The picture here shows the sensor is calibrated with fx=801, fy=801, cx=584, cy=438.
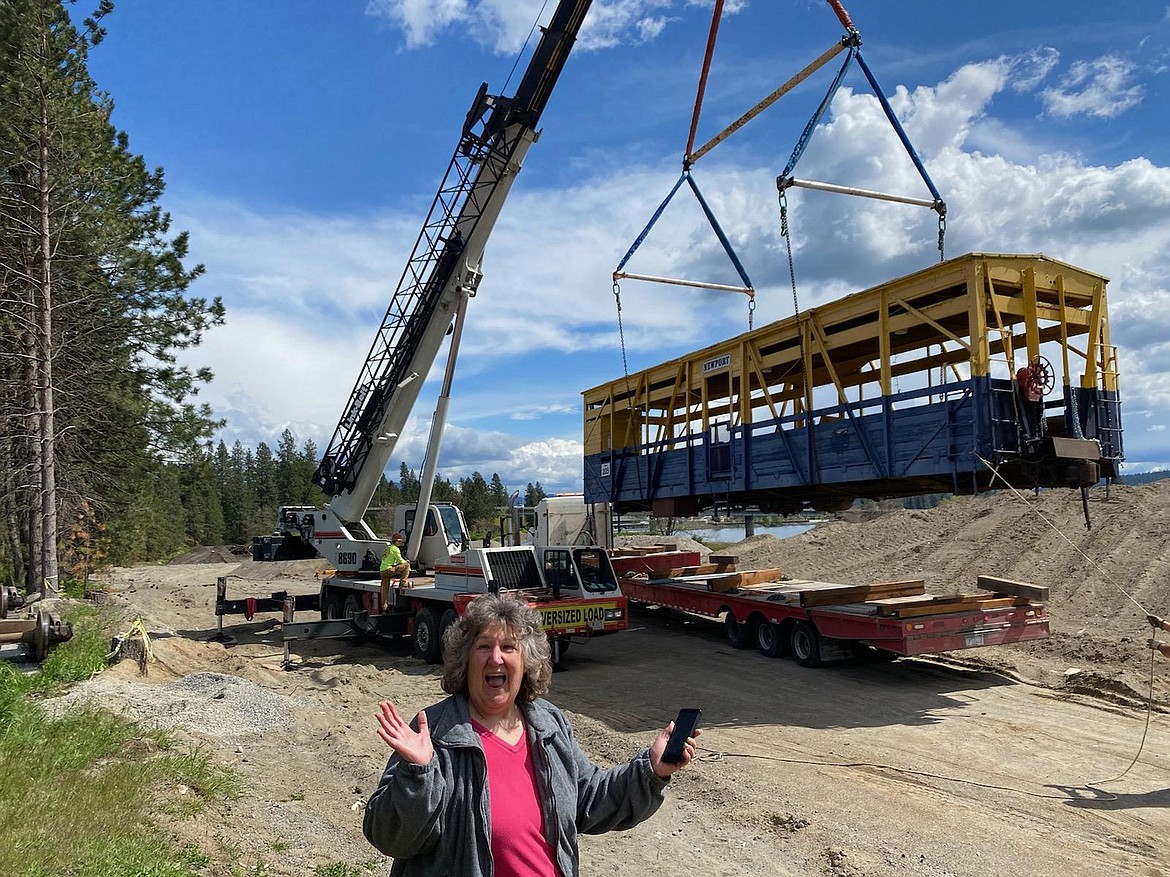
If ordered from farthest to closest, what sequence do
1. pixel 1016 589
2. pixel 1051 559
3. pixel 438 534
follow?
pixel 1051 559, pixel 438 534, pixel 1016 589

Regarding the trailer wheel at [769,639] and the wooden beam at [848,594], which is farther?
the trailer wheel at [769,639]

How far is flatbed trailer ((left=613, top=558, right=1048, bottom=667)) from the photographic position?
10.3 meters

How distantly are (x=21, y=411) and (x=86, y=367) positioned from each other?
1.49 m

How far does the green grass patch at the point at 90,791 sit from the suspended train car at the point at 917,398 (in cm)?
839

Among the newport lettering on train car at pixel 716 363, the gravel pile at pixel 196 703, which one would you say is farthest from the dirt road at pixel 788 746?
the newport lettering on train car at pixel 716 363

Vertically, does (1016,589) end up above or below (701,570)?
above

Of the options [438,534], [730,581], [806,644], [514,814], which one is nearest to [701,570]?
[730,581]

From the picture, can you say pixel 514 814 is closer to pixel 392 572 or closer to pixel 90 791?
pixel 90 791

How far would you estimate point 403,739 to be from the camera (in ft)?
6.97

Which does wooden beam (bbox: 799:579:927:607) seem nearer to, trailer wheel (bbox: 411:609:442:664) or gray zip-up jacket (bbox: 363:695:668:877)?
trailer wheel (bbox: 411:609:442:664)

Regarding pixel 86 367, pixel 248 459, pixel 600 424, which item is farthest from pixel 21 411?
pixel 248 459

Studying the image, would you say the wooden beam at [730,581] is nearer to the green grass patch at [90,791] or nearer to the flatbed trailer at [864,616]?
the flatbed trailer at [864,616]

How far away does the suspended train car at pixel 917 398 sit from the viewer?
9367 millimetres

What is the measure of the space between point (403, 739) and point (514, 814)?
1.47ft
